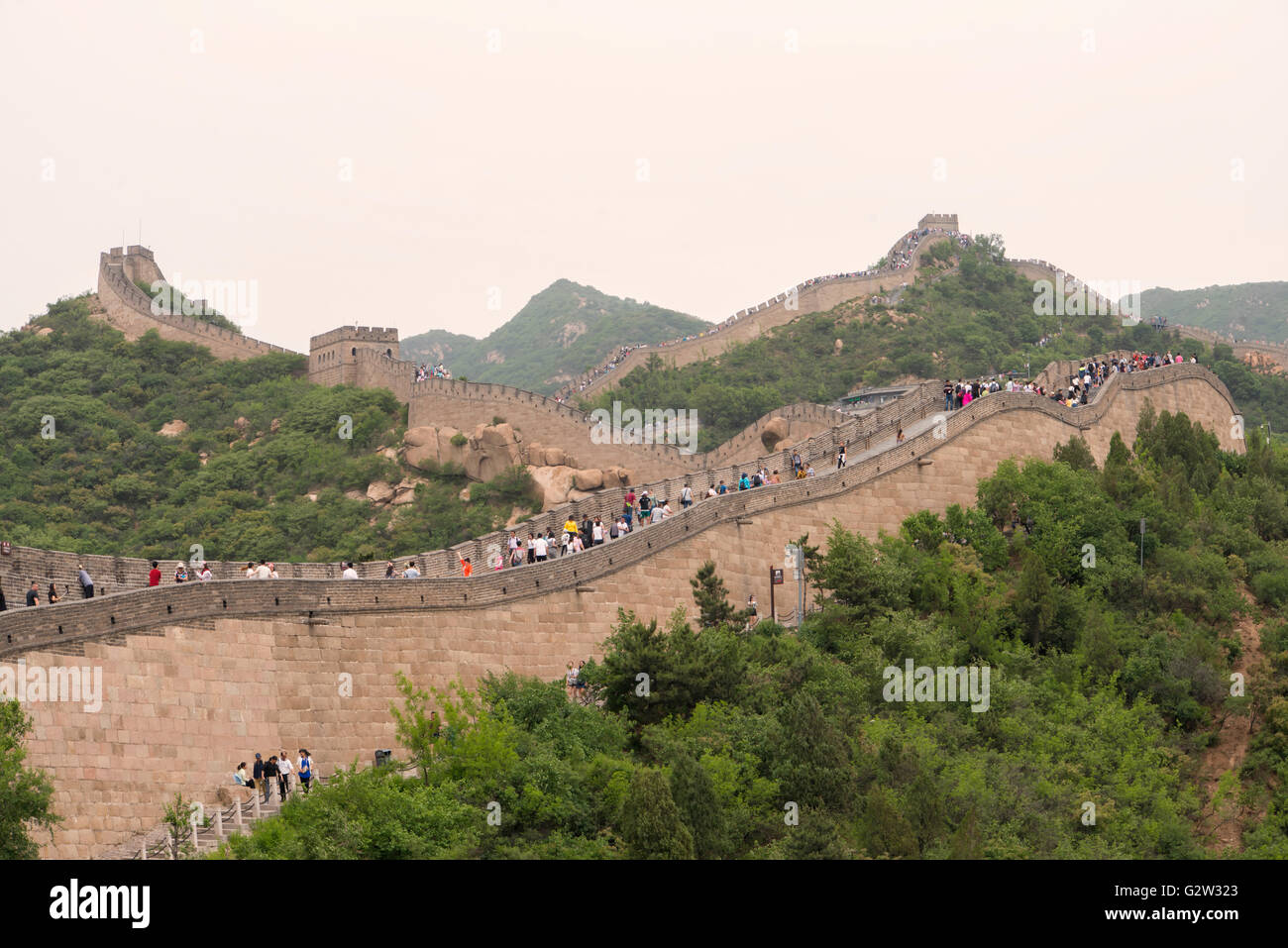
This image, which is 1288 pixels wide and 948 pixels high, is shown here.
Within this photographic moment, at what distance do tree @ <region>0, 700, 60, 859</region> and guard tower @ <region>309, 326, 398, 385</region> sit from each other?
40.7 meters

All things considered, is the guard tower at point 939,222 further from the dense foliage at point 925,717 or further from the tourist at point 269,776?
→ the tourist at point 269,776

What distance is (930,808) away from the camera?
26234 mm

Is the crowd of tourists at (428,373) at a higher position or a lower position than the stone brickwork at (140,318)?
lower

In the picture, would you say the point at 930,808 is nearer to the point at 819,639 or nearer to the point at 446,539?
the point at 819,639

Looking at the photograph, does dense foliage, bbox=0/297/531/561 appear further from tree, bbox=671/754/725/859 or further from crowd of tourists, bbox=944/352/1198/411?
tree, bbox=671/754/725/859

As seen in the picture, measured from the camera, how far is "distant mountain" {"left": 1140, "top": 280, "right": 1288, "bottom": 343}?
5945 inches

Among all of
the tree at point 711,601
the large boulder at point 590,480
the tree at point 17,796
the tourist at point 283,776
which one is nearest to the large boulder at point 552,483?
the large boulder at point 590,480

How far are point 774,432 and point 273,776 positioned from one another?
85.1 ft

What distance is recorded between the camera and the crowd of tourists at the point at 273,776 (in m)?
26.2

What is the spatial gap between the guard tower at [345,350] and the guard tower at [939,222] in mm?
31171

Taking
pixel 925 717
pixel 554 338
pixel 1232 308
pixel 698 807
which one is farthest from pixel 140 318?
pixel 1232 308

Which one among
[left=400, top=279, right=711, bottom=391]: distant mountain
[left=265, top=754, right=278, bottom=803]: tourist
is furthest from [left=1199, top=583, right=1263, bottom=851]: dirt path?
[left=400, top=279, right=711, bottom=391]: distant mountain

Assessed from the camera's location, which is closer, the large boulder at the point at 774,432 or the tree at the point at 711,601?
the tree at the point at 711,601
